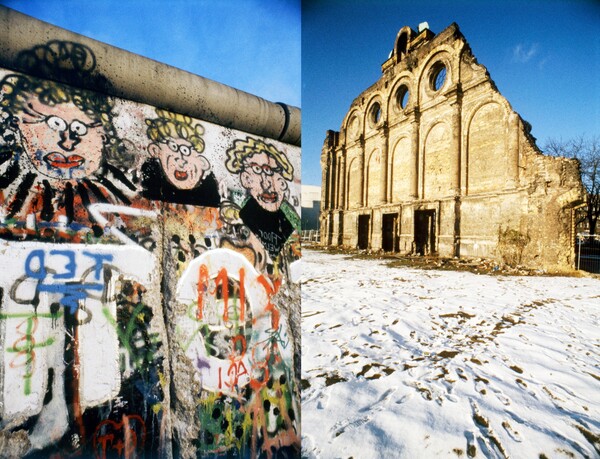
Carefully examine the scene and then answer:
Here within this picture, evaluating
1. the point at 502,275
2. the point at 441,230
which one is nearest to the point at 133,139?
the point at 502,275

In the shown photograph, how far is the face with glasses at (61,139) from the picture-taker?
4.89ft

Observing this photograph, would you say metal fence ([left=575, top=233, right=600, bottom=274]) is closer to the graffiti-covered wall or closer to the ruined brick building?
the ruined brick building

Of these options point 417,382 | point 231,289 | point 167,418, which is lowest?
point 417,382

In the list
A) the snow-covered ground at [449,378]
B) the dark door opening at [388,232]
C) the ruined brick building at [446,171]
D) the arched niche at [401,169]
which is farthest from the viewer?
the dark door opening at [388,232]

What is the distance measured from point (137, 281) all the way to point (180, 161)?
75 cm

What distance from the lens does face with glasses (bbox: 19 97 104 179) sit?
1490 millimetres

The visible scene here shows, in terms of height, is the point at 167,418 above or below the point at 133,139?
below

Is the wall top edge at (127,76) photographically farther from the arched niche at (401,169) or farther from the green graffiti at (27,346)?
the arched niche at (401,169)

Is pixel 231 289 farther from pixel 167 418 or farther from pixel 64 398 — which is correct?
pixel 64 398

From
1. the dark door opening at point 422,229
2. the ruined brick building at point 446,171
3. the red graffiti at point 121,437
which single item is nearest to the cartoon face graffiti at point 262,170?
the red graffiti at point 121,437

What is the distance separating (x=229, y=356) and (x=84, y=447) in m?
0.82

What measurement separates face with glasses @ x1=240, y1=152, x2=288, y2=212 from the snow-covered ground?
170 cm

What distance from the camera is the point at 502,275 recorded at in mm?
9594

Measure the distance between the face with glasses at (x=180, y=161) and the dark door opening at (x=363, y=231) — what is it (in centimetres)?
1765
